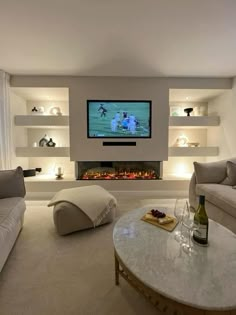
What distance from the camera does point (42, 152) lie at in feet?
12.7

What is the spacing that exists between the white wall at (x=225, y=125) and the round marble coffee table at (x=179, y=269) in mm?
2763

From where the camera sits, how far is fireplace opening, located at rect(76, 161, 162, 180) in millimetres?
3922

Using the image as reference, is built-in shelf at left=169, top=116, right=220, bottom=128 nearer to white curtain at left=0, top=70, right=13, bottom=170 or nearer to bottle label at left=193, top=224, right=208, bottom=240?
bottle label at left=193, top=224, right=208, bottom=240

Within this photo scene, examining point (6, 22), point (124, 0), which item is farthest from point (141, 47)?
point (6, 22)

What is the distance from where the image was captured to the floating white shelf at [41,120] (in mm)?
3803

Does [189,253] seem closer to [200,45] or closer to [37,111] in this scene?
[200,45]

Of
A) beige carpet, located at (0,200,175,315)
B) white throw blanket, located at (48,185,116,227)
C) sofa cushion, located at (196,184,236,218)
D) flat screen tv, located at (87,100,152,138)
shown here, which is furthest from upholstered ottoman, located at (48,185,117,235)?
flat screen tv, located at (87,100,152,138)

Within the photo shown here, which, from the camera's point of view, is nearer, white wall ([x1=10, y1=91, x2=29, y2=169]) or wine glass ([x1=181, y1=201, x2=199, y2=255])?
wine glass ([x1=181, y1=201, x2=199, y2=255])

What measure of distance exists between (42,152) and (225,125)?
369 cm

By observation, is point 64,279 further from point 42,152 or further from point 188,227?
point 42,152

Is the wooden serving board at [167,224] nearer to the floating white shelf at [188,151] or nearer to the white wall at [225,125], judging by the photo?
the floating white shelf at [188,151]

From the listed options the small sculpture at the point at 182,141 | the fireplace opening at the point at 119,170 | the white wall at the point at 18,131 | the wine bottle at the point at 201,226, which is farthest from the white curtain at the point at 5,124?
the small sculpture at the point at 182,141

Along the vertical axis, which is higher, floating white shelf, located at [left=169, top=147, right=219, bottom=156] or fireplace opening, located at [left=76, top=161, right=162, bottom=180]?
floating white shelf, located at [left=169, top=147, right=219, bottom=156]

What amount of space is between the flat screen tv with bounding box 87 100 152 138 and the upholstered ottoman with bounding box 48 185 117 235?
1.60 m
